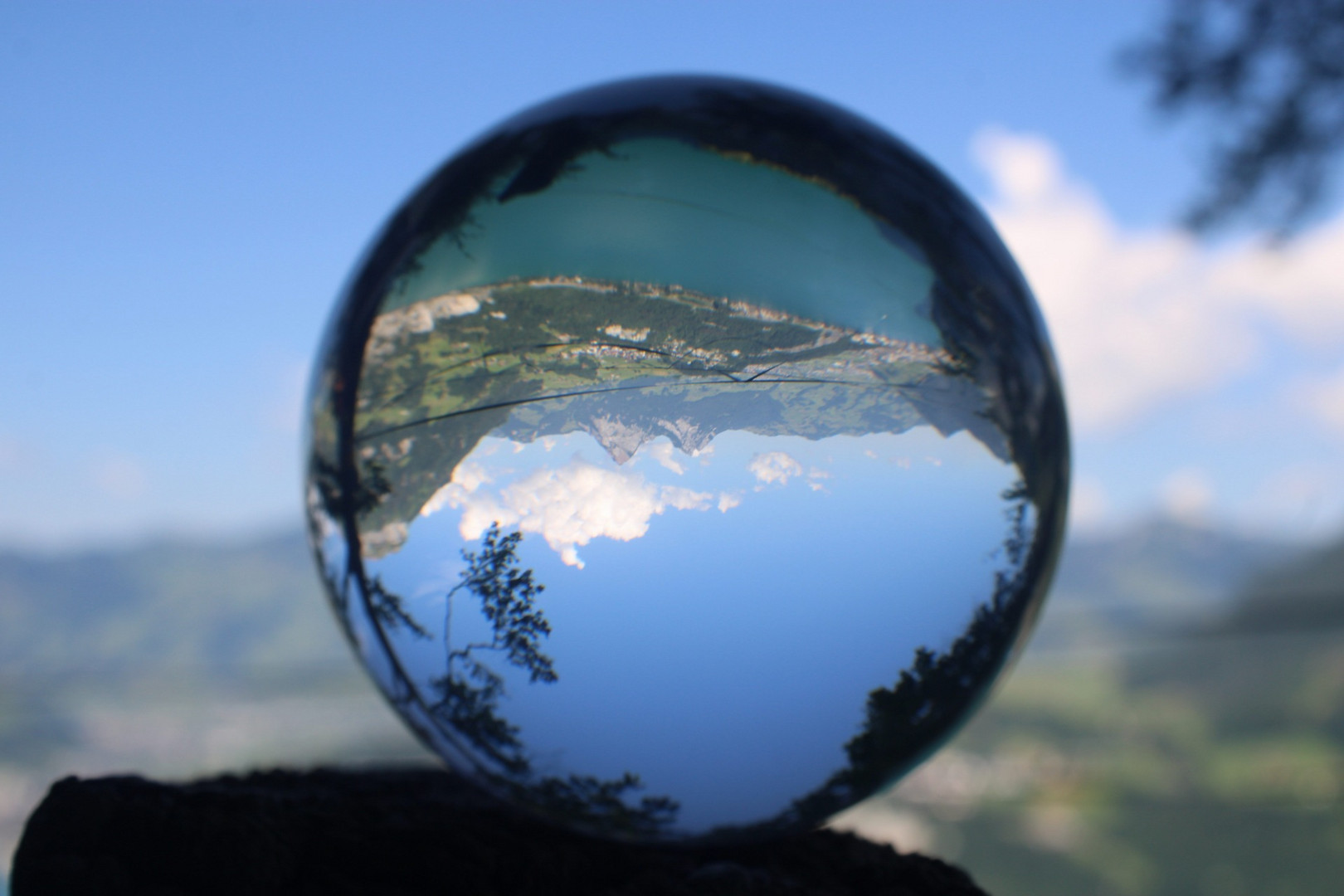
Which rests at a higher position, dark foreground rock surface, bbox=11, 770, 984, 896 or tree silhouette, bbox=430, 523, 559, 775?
tree silhouette, bbox=430, 523, 559, 775

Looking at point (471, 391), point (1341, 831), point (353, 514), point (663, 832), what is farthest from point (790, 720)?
point (1341, 831)

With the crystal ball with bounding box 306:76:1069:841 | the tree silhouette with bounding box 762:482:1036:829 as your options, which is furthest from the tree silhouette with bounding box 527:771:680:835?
the tree silhouette with bounding box 762:482:1036:829

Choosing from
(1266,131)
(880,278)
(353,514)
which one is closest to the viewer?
(880,278)

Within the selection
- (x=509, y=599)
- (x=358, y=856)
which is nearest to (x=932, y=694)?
(x=509, y=599)

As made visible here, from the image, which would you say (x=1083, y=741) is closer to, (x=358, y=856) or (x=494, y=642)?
(x=358, y=856)

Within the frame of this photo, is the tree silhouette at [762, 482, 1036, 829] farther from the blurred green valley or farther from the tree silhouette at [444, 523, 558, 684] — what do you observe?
the blurred green valley

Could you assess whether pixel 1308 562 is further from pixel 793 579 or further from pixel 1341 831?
pixel 793 579
